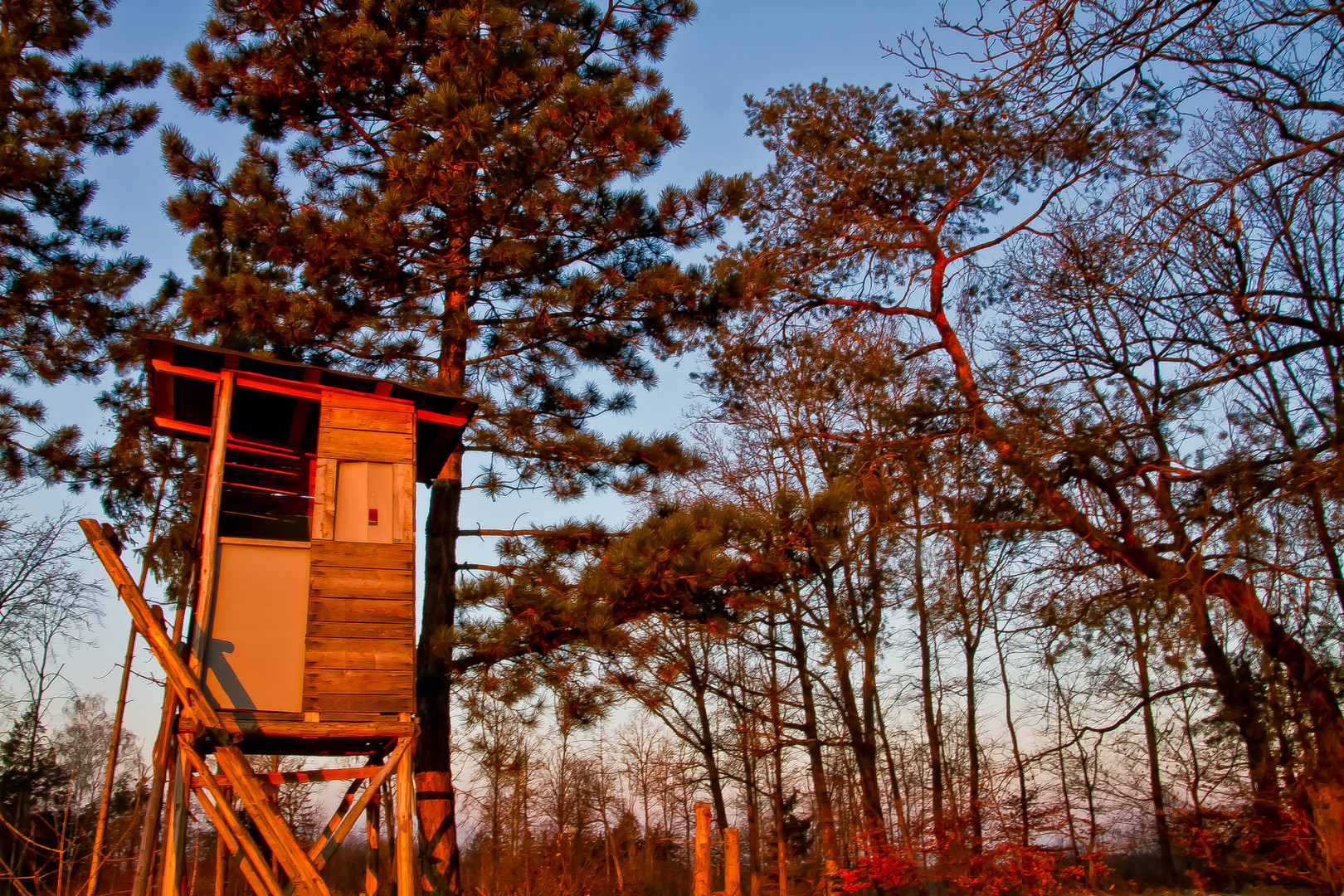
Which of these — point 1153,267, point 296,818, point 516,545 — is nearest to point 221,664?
point 516,545

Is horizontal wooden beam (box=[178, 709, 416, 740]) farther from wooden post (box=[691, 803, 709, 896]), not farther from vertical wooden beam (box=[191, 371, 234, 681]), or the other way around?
wooden post (box=[691, 803, 709, 896])

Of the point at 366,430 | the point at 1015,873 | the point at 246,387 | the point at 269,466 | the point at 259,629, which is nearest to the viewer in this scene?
the point at 259,629

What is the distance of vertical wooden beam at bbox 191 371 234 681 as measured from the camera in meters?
5.73

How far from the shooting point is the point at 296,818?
81.3 feet

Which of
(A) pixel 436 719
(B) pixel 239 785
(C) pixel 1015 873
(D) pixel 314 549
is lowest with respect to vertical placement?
(C) pixel 1015 873

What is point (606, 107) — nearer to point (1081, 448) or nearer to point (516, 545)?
point (516, 545)

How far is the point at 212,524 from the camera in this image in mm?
6078

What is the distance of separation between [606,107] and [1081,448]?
571 cm

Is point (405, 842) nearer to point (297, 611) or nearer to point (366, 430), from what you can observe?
point (297, 611)

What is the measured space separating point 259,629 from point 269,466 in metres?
2.63

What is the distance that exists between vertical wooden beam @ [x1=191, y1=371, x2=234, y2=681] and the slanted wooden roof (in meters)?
0.16

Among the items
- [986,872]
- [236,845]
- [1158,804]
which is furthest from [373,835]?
[1158,804]

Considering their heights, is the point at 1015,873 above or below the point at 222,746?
below

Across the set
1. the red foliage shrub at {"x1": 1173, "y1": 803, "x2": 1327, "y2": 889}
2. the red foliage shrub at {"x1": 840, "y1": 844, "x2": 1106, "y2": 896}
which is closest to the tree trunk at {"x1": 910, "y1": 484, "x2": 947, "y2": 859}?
the red foliage shrub at {"x1": 840, "y1": 844, "x2": 1106, "y2": 896}
